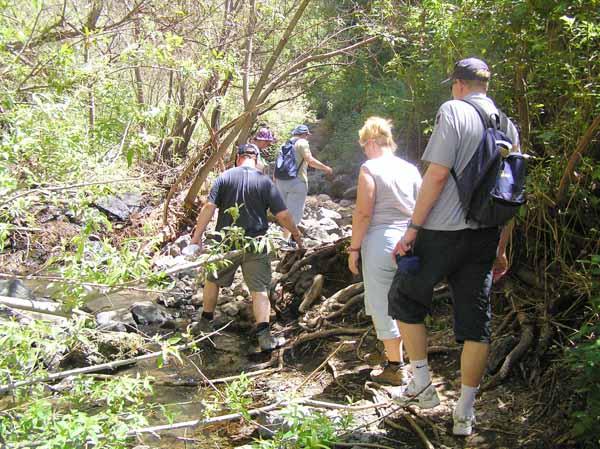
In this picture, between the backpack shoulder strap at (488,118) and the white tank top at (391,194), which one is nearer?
the backpack shoulder strap at (488,118)

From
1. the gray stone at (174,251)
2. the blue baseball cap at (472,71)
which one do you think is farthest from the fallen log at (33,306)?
the gray stone at (174,251)

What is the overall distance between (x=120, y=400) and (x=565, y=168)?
3.27 metres

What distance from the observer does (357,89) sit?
1473 centimetres

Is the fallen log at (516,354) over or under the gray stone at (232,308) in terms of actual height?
over

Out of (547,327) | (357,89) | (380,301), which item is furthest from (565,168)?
(357,89)

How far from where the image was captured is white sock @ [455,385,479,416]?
363 cm

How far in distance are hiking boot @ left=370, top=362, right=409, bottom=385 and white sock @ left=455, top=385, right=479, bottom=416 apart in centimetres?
80

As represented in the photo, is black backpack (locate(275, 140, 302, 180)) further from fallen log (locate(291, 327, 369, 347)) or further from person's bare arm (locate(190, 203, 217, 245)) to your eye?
fallen log (locate(291, 327, 369, 347))

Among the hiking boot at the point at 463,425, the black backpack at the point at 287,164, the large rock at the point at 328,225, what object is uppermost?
the black backpack at the point at 287,164

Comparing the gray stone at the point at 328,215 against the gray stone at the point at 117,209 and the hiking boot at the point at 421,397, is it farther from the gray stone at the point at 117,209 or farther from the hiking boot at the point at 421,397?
the hiking boot at the point at 421,397

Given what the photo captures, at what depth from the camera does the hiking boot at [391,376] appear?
4.50 m

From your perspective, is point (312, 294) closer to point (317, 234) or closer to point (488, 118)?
point (317, 234)

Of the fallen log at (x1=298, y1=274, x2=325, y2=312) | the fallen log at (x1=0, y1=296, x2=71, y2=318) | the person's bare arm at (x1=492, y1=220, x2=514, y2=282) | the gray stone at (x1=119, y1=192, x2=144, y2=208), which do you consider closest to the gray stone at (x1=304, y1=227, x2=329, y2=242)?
the fallen log at (x1=298, y1=274, x2=325, y2=312)

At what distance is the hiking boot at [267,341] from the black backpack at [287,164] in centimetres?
277
